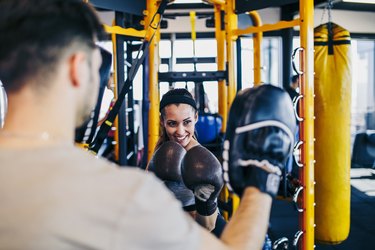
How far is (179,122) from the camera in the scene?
237 cm

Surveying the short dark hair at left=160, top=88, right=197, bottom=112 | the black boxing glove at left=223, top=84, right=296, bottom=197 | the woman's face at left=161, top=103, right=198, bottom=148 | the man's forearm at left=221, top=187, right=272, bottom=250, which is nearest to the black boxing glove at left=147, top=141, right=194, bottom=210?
the woman's face at left=161, top=103, right=198, bottom=148

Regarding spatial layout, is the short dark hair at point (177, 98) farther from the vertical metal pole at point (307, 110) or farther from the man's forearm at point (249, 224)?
the man's forearm at point (249, 224)

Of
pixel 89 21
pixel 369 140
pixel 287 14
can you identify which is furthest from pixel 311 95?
pixel 287 14

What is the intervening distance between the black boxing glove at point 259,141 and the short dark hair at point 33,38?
1.90 feet

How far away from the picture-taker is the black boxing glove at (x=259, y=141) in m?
1.17

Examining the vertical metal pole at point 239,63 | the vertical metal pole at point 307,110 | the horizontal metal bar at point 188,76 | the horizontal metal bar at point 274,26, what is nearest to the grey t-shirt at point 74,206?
the vertical metal pole at point 307,110

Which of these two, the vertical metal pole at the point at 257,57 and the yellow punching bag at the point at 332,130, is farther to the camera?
the vertical metal pole at the point at 257,57

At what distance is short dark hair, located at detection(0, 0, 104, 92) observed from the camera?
31.8 inches

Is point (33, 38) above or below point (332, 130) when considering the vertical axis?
above

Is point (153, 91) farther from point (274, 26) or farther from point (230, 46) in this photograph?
point (274, 26)

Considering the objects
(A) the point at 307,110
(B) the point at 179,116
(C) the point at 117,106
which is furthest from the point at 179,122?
(A) the point at 307,110

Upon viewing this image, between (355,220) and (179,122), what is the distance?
3109 mm

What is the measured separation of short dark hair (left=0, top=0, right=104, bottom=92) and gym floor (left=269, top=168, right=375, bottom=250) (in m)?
3.38

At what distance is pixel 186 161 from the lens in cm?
211
